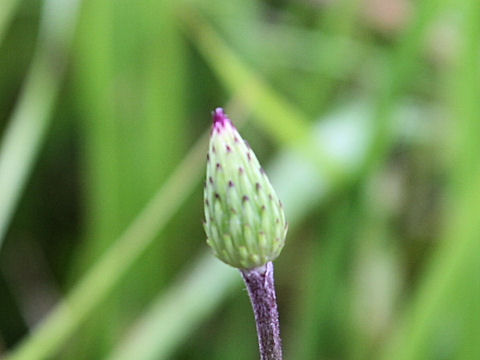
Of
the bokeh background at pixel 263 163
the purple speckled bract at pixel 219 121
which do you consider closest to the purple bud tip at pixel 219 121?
the purple speckled bract at pixel 219 121

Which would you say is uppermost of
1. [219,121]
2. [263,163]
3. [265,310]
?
[263,163]

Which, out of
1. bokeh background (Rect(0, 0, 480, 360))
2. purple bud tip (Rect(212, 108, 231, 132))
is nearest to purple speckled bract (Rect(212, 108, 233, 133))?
purple bud tip (Rect(212, 108, 231, 132))

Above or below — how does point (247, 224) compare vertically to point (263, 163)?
below

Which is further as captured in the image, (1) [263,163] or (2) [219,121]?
(1) [263,163]

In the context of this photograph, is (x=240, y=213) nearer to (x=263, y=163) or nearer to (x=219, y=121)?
(x=219, y=121)

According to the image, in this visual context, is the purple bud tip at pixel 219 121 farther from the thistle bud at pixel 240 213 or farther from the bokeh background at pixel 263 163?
the bokeh background at pixel 263 163

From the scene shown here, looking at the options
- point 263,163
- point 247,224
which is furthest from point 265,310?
point 263,163
